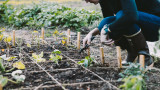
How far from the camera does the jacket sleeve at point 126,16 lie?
5.23ft

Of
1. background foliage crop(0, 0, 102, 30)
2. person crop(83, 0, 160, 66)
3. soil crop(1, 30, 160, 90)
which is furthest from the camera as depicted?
background foliage crop(0, 0, 102, 30)

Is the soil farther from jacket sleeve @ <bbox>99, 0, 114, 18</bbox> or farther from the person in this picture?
jacket sleeve @ <bbox>99, 0, 114, 18</bbox>

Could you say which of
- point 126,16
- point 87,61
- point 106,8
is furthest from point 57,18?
point 126,16

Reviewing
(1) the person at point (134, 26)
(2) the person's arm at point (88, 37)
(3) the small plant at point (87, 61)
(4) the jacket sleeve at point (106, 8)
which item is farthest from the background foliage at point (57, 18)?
(3) the small plant at point (87, 61)

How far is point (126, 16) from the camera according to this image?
5.38 feet

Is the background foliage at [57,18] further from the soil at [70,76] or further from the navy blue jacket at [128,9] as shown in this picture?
the soil at [70,76]

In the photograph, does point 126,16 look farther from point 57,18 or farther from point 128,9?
point 57,18

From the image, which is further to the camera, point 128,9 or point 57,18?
point 57,18

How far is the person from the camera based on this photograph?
67.3 inches

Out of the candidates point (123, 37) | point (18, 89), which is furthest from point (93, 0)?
point (18, 89)

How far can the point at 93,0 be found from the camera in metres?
1.88

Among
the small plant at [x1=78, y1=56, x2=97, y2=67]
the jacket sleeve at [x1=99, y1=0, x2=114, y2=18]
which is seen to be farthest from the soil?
the jacket sleeve at [x1=99, y1=0, x2=114, y2=18]

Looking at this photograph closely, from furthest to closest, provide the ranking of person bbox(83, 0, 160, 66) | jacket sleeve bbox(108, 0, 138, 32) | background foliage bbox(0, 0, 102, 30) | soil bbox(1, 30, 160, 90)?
background foliage bbox(0, 0, 102, 30) → person bbox(83, 0, 160, 66) → jacket sleeve bbox(108, 0, 138, 32) → soil bbox(1, 30, 160, 90)

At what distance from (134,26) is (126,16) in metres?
0.22
